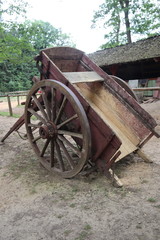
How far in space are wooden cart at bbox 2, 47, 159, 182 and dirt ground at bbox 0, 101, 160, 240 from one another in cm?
24

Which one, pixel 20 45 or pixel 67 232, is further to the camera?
pixel 20 45

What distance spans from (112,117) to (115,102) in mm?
258

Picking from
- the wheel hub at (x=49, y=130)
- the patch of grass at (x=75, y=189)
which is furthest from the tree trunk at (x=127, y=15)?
the patch of grass at (x=75, y=189)

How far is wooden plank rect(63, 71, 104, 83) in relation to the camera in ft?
9.55

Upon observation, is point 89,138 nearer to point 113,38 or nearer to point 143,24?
point 143,24

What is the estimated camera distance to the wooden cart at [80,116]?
90.0 inches

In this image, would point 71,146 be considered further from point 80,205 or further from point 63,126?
point 80,205

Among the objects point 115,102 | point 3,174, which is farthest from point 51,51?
point 3,174

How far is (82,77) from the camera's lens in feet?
10.0

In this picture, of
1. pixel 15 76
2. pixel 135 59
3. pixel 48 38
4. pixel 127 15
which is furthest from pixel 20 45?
pixel 48 38

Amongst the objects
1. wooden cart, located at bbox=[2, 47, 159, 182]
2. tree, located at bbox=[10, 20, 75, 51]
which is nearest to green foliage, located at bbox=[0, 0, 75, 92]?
tree, located at bbox=[10, 20, 75, 51]

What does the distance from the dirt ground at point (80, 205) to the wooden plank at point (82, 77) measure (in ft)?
4.52

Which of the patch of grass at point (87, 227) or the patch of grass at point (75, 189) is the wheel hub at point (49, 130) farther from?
the patch of grass at point (87, 227)

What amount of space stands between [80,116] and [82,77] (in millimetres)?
1019
